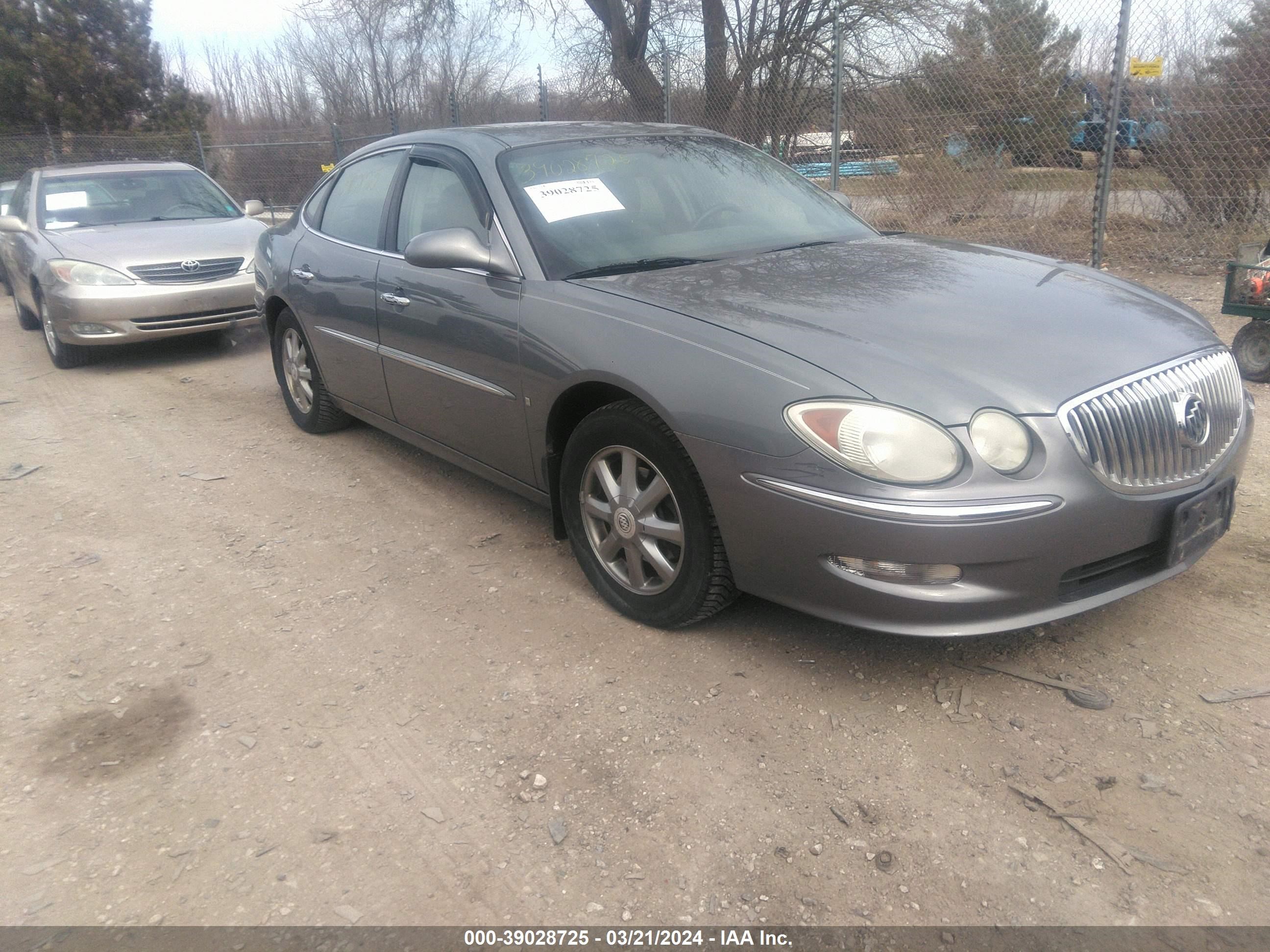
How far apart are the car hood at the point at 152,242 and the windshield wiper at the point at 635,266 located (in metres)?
5.04

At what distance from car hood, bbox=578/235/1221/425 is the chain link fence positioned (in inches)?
189

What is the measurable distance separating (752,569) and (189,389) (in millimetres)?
5591

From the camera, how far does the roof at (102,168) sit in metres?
8.60

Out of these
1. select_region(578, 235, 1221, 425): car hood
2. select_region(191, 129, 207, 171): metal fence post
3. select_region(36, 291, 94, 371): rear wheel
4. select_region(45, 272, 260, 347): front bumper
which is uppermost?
select_region(191, 129, 207, 171): metal fence post

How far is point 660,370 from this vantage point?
2.92 m

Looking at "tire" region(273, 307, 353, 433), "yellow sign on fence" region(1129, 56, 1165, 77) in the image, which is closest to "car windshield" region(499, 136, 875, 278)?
"tire" region(273, 307, 353, 433)

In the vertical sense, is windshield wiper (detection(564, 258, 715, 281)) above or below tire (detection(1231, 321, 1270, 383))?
above

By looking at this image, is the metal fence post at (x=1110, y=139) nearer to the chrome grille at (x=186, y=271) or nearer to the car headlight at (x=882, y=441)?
the car headlight at (x=882, y=441)

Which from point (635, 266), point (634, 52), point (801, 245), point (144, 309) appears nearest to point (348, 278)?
point (635, 266)

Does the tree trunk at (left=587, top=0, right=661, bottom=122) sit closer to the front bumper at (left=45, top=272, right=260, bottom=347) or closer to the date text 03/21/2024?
the front bumper at (left=45, top=272, right=260, bottom=347)

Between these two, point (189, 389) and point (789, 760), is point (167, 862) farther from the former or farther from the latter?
point (189, 389)

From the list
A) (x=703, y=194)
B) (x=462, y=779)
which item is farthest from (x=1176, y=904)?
(x=703, y=194)

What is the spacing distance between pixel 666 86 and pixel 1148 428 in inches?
367

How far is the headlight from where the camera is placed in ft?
8.15
